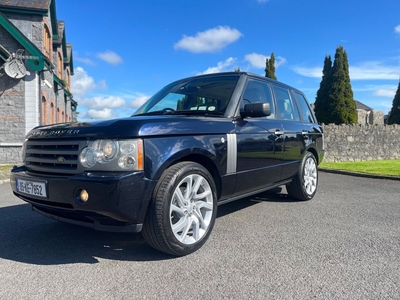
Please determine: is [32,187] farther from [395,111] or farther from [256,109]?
[395,111]

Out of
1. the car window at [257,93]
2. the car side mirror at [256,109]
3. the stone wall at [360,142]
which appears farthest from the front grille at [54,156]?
the stone wall at [360,142]

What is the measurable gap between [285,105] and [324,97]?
81.2ft

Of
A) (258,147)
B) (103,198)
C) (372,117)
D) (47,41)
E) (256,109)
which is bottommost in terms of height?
(103,198)

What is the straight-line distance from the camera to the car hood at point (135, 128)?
2.50m

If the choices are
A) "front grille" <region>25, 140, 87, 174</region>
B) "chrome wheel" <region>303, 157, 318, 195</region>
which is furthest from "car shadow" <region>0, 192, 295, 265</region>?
"chrome wheel" <region>303, 157, 318, 195</region>

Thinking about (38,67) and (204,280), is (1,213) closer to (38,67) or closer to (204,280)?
(204,280)

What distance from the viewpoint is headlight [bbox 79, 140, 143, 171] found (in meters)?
2.45

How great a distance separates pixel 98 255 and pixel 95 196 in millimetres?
795

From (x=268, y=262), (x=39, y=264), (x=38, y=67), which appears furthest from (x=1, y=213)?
(x=38, y=67)

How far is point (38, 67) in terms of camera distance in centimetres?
1170

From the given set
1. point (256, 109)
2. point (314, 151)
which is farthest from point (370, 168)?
point (256, 109)

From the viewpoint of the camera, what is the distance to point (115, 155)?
8.04ft

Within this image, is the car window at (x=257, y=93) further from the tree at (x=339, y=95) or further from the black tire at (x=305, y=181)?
the tree at (x=339, y=95)

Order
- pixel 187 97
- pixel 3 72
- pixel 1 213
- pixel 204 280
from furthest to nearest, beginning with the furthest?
1. pixel 3 72
2. pixel 1 213
3. pixel 187 97
4. pixel 204 280
